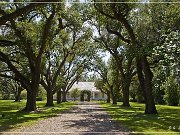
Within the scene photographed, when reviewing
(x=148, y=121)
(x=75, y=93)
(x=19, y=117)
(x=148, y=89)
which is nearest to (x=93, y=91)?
(x=75, y=93)

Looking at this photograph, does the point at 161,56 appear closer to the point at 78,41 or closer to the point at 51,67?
the point at 78,41

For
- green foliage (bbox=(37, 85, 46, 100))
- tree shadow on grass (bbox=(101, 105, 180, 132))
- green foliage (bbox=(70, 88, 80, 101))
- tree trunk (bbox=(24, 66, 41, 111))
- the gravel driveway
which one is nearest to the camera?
the gravel driveway

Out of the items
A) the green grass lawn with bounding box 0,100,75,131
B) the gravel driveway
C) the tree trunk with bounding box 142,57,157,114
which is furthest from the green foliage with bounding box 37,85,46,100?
the gravel driveway

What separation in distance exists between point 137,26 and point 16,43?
10177mm

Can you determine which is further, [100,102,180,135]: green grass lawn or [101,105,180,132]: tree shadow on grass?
[101,105,180,132]: tree shadow on grass

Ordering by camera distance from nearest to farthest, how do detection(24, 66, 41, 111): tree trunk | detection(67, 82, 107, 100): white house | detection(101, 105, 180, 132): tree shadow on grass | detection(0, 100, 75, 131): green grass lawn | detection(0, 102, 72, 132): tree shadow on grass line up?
detection(101, 105, 180, 132): tree shadow on grass, detection(0, 102, 72, 132): tree shadow on grass, detection(0, 100, 75, 131): green grass lawn, detection(24, 66, 41, 111): tree trunk, detection(67, 82, 107, 100): white house

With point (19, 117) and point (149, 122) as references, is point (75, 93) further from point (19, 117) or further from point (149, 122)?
point (149, 122)

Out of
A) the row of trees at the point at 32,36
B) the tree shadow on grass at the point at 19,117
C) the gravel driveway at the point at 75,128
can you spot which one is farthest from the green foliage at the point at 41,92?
the gravel driveway at the point at 75,128

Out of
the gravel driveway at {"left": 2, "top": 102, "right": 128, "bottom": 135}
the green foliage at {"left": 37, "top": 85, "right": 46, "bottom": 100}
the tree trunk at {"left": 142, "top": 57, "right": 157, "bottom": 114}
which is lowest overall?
the gravel driveway at {"left": 2, "top": 102, "right": 128, "bottom": 135}

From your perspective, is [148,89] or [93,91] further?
[93,91]

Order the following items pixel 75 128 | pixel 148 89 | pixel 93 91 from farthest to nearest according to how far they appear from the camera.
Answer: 1. pixel 93 91
2. pixel 148 89
3. pixel 75 128

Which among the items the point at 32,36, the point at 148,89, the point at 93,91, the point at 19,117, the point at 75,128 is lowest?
the point at 75,128

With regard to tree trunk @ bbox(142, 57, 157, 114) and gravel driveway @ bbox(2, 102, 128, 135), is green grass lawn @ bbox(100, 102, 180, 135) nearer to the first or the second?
gravel driveway @ bbox(2, 102, 128, 135)

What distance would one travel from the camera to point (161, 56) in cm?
1252
